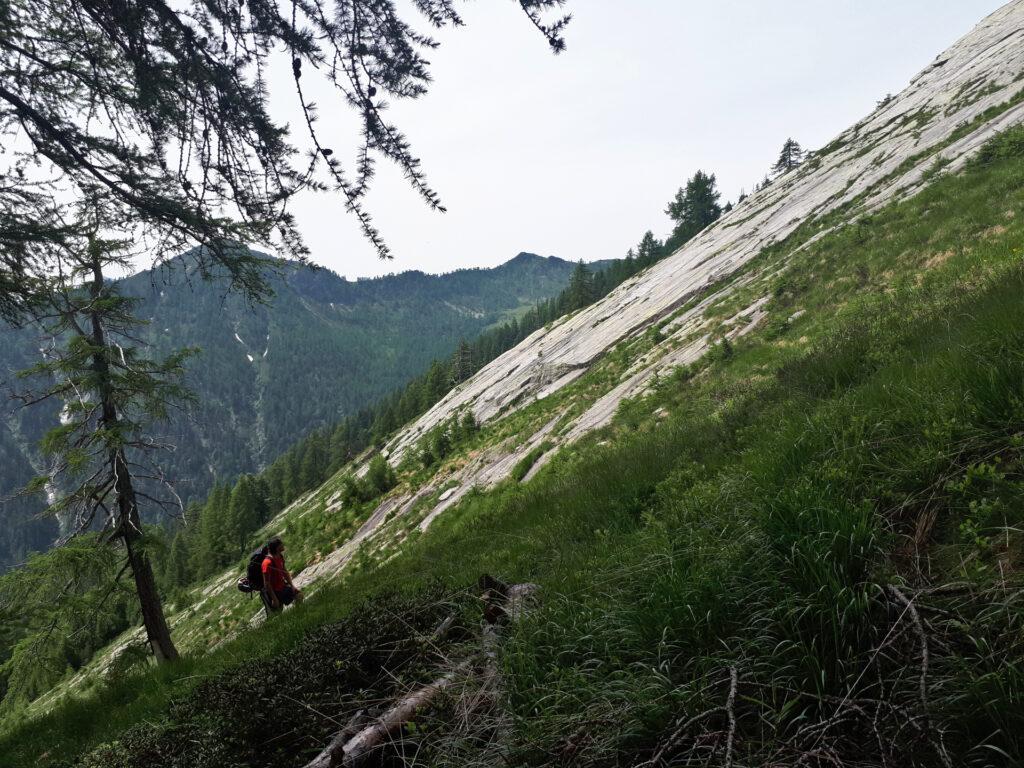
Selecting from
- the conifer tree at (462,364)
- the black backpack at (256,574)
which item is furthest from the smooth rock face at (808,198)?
the conifer tree at (462,364)

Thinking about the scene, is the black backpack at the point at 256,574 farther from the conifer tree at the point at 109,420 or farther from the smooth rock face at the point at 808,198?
the smooth rock face at the point at 808,198

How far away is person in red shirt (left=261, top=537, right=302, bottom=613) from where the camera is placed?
8.55 metres

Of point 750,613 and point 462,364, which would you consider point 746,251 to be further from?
point 462,364

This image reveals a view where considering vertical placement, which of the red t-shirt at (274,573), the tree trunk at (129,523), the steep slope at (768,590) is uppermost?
the tree trunk at (129,523)

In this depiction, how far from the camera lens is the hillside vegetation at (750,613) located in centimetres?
175

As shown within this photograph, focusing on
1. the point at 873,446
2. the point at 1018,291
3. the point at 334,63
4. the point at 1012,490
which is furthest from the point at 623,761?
the point at 1018,291

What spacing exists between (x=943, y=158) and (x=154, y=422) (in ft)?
86.2

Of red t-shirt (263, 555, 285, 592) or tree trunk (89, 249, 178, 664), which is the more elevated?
tree trunk (89, 249, 178, 664)

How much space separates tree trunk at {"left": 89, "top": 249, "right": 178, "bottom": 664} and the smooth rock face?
11449mm

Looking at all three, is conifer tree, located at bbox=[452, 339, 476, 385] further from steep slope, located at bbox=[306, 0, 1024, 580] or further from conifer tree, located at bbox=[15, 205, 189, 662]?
conifer tree, located at bbox=[15, 205, 189, 662]

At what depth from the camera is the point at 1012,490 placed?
2.36 metres

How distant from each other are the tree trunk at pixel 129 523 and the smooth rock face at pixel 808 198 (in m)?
11.4

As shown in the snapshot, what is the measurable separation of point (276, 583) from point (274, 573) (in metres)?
0.18

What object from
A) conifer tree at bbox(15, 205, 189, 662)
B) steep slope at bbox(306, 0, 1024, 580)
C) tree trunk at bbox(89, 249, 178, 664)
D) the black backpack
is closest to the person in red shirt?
the black backpack
